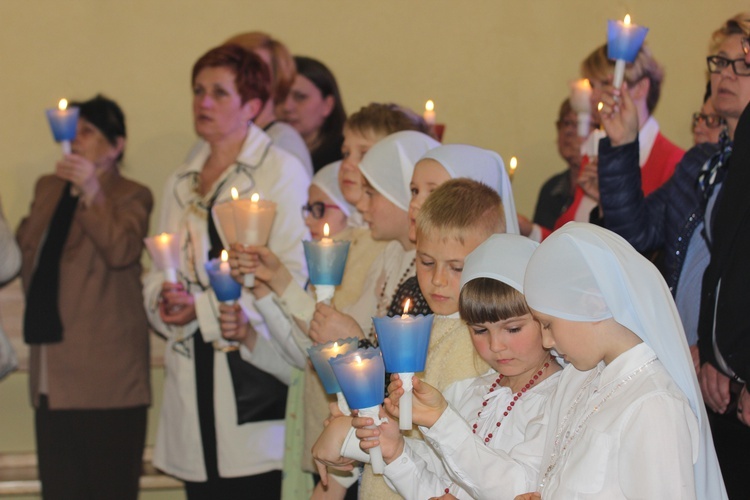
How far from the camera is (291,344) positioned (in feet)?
12.8

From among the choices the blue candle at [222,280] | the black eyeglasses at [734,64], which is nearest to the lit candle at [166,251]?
the blue candle at [222,280]

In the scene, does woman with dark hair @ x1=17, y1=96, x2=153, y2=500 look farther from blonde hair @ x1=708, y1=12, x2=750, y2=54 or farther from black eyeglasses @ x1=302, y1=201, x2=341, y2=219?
blonde hair @ x1=708, y1=12, x2=750, y2=54

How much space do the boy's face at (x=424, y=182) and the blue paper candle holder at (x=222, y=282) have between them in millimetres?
744

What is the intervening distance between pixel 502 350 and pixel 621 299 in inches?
18.9

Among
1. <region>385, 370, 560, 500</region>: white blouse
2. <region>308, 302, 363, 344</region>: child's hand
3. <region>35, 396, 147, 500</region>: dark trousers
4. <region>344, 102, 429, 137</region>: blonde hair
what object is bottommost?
<region>35, 396, 147, 500</region>: dark trousers

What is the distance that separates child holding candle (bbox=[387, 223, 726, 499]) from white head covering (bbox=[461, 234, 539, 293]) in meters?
0.27

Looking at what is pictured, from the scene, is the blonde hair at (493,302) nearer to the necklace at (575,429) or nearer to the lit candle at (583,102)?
the necklace at (575,429)

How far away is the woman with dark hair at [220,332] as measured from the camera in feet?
14.1

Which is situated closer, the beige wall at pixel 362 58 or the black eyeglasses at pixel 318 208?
the black eyeglasses at pixel 318 208

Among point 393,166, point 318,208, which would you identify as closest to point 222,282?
point 318,208

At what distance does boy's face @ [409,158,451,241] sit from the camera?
3.34 m

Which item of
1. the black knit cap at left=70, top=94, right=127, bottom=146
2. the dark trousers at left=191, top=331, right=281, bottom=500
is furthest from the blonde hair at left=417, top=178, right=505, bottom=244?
the black knit cap at left=70, top=94, right=127, bottom=146

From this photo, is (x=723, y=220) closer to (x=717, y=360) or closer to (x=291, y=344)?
(x=717, y=360)

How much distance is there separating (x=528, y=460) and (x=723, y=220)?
0.99 m
